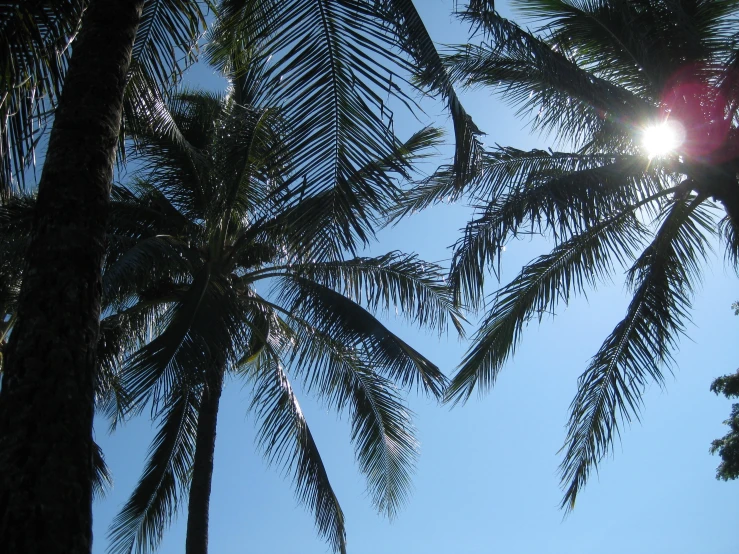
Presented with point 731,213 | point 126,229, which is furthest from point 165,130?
point 731,213

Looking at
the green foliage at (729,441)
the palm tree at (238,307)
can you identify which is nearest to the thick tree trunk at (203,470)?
the palm tree at (238,307)

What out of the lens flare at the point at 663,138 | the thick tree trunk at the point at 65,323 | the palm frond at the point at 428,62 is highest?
the lens flare at the point at 663,138

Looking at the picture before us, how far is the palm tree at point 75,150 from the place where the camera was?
270 centimetres

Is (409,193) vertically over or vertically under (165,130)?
under

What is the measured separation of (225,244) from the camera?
35.0 ft

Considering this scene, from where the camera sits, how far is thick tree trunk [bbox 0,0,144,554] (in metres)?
2.62

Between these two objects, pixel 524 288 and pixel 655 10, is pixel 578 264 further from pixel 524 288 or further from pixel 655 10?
pixel 655 10

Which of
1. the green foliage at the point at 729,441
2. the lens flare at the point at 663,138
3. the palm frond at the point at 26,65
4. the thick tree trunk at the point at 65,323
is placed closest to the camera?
the thick tree trunk at the point at 65,323

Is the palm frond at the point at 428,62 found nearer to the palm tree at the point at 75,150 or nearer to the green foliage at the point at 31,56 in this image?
the palm tree at the point at 75,150

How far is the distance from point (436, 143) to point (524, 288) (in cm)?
384

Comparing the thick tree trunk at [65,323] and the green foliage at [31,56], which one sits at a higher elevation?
the green foliage at [31,56]

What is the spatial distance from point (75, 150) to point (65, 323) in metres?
0.92

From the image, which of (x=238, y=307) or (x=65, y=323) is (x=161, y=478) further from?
(x=65, y=323)

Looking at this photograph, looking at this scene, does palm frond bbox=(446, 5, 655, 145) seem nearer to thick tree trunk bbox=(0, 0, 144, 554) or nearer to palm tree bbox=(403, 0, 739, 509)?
palm tree bbox=(403, 0, 739, 509)
